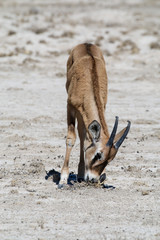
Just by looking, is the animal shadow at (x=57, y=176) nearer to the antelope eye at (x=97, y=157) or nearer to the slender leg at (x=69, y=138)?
the slender leg at (x=69, y=138)

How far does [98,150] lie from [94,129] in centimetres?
32

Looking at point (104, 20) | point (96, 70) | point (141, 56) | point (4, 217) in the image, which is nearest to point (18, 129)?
point (96, 70)

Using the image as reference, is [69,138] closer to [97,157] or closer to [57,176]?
[57,176]

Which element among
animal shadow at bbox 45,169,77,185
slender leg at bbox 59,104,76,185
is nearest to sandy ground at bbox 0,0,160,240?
animal shadow at bbox 45,169,77,185

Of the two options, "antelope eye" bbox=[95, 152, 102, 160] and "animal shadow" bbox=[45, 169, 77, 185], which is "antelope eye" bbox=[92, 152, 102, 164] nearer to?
"antelope eye" bbox=[95, 152, 102, 160]

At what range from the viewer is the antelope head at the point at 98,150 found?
25.0 feet

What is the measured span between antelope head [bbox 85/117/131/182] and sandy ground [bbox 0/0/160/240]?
0.38 metres

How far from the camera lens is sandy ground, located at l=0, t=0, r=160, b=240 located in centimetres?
673

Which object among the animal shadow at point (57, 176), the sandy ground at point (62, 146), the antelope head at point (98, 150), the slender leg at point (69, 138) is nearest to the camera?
the sandy ground at point (62, 146)

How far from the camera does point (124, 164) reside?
9867 millimetres

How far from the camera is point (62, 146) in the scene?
1100 centimetres

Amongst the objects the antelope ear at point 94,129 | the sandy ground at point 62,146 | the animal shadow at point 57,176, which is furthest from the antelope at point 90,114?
the sandy ground at point 62,146

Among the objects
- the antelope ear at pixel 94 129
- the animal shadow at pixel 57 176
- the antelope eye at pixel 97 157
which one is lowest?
the animal shadow at pixel 57 176

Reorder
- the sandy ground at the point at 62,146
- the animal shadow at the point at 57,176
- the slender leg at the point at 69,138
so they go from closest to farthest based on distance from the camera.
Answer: the sandy ground at the point at 62,146, the slender leg at the point at 69,138, the animal shadow at the point at 57,176
